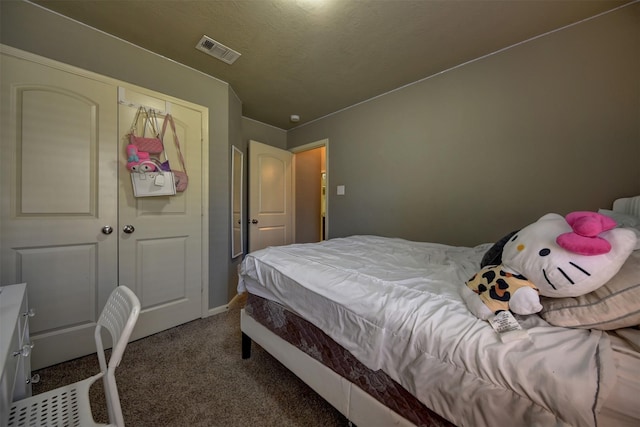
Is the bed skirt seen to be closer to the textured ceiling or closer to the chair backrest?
the chair backrest

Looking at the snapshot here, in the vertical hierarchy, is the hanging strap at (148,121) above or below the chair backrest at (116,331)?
above

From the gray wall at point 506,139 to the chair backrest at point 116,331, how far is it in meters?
2.31

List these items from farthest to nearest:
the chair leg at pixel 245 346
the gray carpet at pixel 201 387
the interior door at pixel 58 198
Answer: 1. the chair leg at pixel 245 346
2. the interior door at pixel 58 198
3. the gray carpet at pixel 201 387

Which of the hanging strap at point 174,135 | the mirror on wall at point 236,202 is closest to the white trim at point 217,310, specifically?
the mirror on wall at point 236,202

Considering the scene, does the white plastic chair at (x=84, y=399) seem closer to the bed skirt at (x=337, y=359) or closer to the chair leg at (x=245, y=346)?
the bed skirt at (x=337, y=359)

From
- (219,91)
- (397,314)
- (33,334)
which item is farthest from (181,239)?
(397,314)

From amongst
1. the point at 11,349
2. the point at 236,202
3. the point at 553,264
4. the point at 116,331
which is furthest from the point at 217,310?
the point at 553,264

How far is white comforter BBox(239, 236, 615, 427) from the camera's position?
0.54 metres

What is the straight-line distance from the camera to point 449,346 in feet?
2.22

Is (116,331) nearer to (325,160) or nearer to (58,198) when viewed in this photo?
(58,198)

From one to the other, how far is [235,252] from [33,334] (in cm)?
156

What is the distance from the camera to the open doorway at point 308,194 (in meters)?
3.98

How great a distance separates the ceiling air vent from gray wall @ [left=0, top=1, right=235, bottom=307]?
0.36 meters

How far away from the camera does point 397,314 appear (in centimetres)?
81
